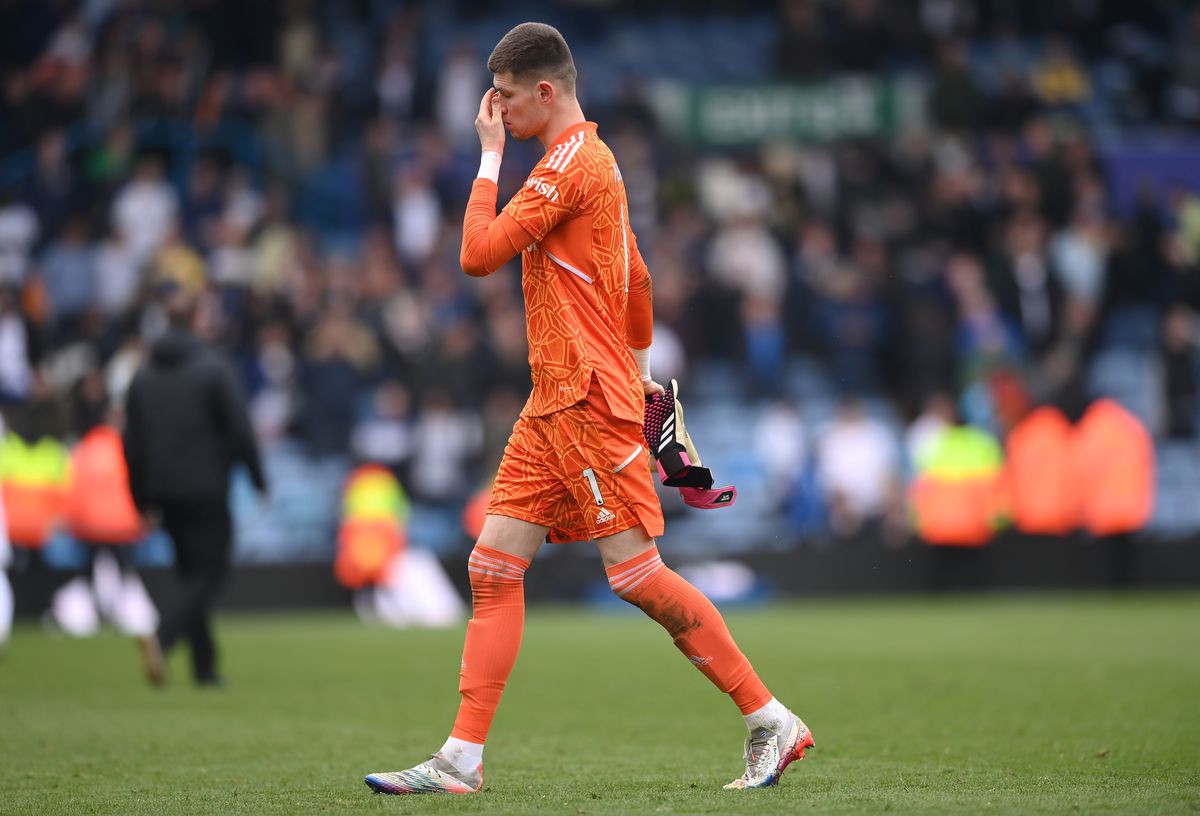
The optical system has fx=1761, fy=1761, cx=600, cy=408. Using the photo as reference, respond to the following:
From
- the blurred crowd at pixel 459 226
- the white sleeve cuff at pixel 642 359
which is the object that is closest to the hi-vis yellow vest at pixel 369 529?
the blurred crowd at pixel 459 226

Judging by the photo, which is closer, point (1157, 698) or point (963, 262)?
point (1157, 698)

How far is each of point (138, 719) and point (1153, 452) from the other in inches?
551

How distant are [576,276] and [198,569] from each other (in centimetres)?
527

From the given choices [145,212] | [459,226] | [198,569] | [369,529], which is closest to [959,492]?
[369,529]

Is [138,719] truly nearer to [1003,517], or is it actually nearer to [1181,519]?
[1003,517]

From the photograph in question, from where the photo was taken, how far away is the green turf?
5.91 m

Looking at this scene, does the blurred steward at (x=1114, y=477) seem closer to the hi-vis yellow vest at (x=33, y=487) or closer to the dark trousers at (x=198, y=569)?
the dark trousers at (x=198, y=569)

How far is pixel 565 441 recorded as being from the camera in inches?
234

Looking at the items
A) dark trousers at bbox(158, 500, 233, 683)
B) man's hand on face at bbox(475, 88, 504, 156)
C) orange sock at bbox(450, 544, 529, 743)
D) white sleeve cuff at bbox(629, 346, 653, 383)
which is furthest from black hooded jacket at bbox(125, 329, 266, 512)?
man's hand on face at bbox(475, 88, 504, 156)

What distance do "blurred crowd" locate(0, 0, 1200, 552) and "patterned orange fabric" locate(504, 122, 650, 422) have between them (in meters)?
11.3

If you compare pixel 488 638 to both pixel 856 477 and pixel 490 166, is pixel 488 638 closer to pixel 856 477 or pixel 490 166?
pixel 490 166

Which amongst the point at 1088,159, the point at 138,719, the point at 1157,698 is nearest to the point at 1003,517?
the point at 1088,159

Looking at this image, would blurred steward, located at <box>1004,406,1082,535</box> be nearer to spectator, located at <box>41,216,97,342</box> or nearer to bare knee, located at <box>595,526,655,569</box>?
spectator, located at <box>41,216,97,342</box>

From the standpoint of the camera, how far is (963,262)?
66.0ft
